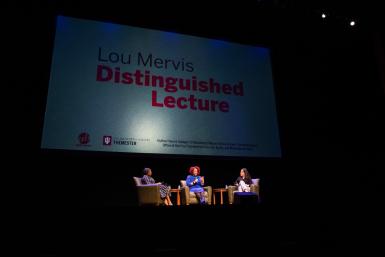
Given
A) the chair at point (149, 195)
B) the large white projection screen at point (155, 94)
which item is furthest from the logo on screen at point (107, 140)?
the chair at point (149, 195)

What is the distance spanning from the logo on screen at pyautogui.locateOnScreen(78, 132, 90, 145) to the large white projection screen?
0.04 ft

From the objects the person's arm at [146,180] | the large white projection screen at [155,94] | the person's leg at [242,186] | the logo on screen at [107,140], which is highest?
the large white projection screen at [155,94]

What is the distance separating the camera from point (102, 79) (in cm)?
380

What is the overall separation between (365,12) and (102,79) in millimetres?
3813

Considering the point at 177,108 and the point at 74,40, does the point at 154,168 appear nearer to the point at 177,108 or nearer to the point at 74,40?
the point at 177,108

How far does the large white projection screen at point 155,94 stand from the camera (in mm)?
3625

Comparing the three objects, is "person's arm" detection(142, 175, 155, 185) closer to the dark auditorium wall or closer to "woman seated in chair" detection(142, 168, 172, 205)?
"woman seated in chair" detection(142, 168, 172, 205)

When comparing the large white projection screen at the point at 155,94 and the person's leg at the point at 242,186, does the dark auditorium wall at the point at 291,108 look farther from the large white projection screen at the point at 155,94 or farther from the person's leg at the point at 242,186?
the person's leg at the point at 242,186

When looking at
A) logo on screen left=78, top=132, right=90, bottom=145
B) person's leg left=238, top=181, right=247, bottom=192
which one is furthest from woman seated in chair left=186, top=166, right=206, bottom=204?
logo on screen left=78, top=132, right=90, bottom=145

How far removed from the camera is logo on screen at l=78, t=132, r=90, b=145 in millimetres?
3541

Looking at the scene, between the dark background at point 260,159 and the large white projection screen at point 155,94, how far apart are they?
0.17 m

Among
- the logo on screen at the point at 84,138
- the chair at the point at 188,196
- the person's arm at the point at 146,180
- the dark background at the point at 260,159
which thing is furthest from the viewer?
the chair at the point at 188,196

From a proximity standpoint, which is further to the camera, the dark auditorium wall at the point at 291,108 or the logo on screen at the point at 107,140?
the dark auditorium wall at the point at 291,108

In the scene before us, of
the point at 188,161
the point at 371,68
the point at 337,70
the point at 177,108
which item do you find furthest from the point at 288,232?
the point at 371,68
